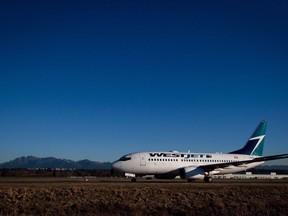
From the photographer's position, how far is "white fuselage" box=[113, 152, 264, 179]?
5106cm

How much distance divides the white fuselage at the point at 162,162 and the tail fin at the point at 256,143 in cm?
687

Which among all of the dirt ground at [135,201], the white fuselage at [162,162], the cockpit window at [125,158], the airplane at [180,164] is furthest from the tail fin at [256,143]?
the dirt ground at [135,201]

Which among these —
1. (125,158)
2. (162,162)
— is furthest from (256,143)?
(125,158)

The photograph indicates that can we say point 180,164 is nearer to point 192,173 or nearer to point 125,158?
point 192,173

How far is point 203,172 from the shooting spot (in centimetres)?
5309

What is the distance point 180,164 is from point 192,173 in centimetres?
237

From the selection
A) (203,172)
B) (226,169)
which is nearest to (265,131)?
(226,169)

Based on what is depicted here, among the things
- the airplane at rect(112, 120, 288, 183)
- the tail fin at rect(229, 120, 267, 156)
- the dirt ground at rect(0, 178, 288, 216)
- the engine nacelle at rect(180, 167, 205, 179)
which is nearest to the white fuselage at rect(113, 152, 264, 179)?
the airplane at rect(112, 120, 288, 183)

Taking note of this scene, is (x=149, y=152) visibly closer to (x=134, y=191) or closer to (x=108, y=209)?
(x=134, y=191)

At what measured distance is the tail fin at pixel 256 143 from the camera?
6291 cm

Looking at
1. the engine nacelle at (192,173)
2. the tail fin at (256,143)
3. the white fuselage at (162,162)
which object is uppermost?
the tail fin at (256,143)

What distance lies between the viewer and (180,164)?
53.4m

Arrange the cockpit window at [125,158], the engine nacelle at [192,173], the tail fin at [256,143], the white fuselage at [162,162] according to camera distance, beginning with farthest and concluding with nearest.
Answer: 1. the tail fin at [256,143]
2. the engine nacelle at [192,173]
3. the cockpit window at [125,158]
4. the white fuselage at [162,162]

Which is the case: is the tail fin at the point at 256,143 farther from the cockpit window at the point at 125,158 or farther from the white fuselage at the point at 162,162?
the cockpit window at the point at 125,158
